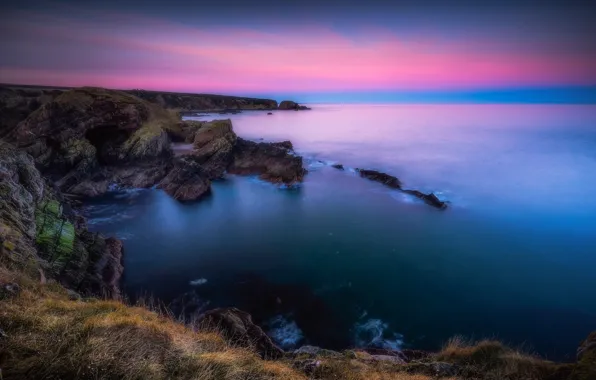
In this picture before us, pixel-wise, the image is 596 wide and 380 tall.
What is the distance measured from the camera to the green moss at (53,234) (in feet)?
41.9

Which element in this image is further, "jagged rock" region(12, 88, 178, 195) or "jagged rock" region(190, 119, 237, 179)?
"jagged rock" region(190, 119, 237, 179)

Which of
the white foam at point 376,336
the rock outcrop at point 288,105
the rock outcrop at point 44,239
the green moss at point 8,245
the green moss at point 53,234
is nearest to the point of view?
the green moss at point 8,245

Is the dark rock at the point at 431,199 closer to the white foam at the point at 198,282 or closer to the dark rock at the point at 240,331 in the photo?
the white foam at the point at 198,282

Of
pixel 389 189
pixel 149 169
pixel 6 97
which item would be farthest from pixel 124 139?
pixel 389 189

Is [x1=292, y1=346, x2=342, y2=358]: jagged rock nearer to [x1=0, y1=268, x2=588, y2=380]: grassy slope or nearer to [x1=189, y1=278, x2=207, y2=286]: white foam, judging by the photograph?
[x1=0, y1=268, x2=588, y2=380]: grassy slope

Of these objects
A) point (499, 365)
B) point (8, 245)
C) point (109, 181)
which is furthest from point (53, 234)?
point (109, 181)

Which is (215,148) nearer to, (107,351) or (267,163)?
(267,163)

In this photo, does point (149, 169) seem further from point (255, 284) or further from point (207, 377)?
point (207, 377)

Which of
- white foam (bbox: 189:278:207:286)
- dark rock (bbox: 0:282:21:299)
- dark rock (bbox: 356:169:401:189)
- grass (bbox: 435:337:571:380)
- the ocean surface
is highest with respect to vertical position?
dark rock (bbox: 356:169:401:189)

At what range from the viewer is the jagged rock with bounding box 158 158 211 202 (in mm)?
30250

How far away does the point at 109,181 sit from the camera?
106ft

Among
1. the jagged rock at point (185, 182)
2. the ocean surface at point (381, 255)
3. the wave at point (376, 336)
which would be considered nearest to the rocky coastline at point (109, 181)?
the jagged rock at point (185, 182)

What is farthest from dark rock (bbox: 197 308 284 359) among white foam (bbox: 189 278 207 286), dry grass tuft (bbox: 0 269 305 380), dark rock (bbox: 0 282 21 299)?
white foam (bbox: 189 278 207 286)

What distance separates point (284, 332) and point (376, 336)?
4.00 metres
